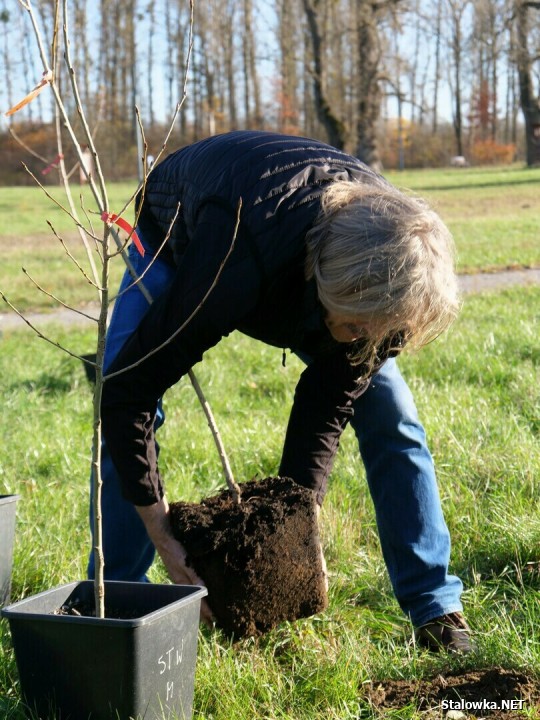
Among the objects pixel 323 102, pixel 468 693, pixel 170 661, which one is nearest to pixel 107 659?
pixel 170 661

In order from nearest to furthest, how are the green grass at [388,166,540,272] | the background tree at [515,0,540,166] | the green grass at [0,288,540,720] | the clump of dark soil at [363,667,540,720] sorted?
1. the clump of dark soil at [363,667,540,720]
2. the green grass at [0,288,540,720]
3. the green grass at [388,166,540,272]
4. the background tree at [515,0,540,166]

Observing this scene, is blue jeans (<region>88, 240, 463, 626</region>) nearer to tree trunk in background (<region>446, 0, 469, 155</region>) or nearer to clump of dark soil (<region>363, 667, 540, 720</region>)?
clump of dark soil (<region>363, 667, 540, 720</region>)

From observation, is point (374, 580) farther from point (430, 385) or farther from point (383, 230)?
point (430, 385)

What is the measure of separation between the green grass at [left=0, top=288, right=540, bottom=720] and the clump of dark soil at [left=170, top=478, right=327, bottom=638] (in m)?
0.16

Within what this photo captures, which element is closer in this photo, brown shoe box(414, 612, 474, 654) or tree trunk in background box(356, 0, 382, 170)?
brown shoe box(414, 612, 474, 654)

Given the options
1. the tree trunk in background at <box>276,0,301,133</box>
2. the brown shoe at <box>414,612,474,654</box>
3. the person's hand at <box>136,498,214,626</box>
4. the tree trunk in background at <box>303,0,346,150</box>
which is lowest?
the brown shoe at <box>414,612,474,654</box>

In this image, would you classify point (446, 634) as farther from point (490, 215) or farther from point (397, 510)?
point (490, 215)

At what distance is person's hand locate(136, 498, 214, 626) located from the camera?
211cm

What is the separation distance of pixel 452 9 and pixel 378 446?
1896 inches

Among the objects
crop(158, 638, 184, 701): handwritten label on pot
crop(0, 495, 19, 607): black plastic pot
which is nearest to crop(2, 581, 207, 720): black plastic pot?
crop(158, 638, 184, 701): handwritten label on pot

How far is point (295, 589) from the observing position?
2.21 metres

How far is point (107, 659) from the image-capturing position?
1754 millimetres

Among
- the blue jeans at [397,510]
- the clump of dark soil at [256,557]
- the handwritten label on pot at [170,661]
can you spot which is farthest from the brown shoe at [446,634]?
the handwritten label on pot at [170,661]

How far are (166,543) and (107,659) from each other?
414 millimetres
